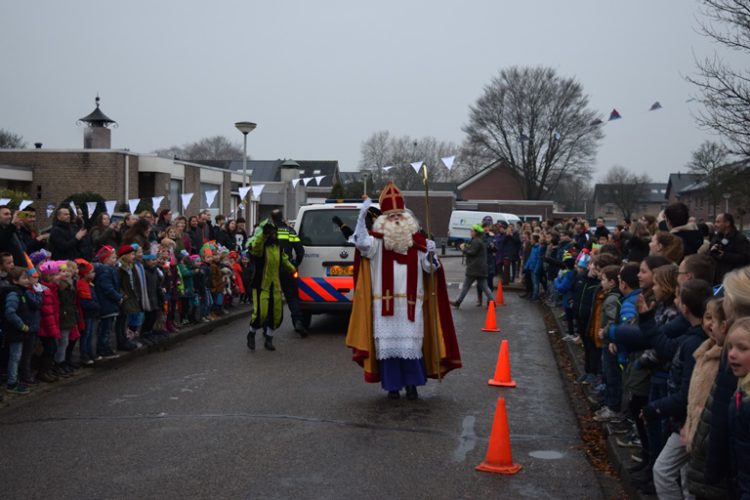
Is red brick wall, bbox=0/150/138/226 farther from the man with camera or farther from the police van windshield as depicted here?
the man with camera

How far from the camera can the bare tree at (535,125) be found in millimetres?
64438

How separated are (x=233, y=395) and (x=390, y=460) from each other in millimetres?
2868

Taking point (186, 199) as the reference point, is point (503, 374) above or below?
below

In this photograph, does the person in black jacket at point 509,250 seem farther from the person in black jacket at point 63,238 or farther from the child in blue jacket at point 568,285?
the person in black jacket at point 63,238

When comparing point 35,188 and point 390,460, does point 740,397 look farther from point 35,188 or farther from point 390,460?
point 35,188

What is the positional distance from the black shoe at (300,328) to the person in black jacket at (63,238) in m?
3.58

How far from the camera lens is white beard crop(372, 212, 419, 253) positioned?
9.56m

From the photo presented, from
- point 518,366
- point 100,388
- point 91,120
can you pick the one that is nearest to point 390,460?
point 100,388

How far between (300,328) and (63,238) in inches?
153

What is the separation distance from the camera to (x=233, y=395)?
927cm

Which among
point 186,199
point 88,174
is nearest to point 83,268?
point 186,199

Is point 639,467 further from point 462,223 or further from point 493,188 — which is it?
point 493,188

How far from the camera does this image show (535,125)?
6519 centimetres

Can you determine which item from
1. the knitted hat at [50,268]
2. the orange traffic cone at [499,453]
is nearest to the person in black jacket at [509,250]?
the knitted hat at [50,268]
